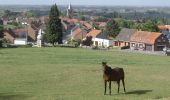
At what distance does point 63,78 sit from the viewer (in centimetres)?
3444

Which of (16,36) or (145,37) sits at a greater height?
(145,37)

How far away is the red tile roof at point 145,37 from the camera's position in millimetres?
95812

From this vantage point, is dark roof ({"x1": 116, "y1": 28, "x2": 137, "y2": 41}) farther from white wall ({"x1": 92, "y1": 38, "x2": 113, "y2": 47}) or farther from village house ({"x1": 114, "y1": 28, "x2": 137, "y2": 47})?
white wall ({"x1": 92, "y1": 38, "x2": 113, "y2": 47})

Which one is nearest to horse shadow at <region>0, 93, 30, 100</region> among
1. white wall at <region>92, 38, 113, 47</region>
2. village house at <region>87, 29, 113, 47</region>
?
white wall at <region>92, 38, 113, 47</region>

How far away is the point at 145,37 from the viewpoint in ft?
322

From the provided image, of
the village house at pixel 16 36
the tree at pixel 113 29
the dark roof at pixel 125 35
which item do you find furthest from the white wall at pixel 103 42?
the village house at pixel 16 36

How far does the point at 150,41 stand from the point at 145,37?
284 cm

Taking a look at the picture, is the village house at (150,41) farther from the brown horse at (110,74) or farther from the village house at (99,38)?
the brown horse at (110,74)

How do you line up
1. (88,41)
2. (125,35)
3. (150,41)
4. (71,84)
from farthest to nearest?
(88,41)
(125,35)
(150,41)
(71,84)

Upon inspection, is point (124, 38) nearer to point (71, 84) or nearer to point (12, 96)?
point (71, 84)

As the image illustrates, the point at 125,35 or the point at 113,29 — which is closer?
the point at 125,35

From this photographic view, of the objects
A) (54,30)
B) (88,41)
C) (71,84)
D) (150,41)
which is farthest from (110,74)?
(88,41)

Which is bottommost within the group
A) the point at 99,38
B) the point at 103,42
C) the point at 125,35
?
the point at 103,42

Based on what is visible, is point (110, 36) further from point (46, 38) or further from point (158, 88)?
point (158, 88)
